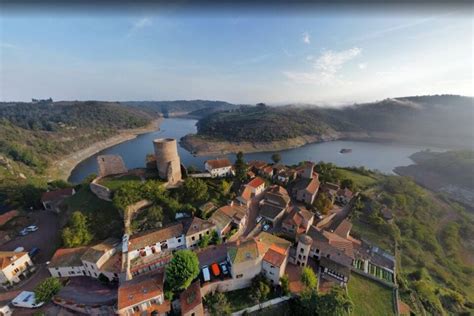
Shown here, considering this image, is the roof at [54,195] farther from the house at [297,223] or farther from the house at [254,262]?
the house at [297,223]

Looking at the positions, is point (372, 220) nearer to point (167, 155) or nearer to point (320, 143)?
point (167, 155)

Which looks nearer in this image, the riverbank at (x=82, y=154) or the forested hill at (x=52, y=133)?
the forested hill at (x=52, y=133)

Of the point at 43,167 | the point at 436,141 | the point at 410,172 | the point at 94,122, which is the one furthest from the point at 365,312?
the point at 94,122

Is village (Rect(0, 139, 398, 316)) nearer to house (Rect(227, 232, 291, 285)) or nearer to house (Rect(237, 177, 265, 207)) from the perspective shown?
house (Rect(227, 232, 291, 285))

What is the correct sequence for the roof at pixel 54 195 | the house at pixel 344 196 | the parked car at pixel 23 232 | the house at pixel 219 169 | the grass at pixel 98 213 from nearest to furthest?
1. the grass at pixel 98 213
2. the parked car at pixel 23 232
3. the roof at pixel 54 195
4. the house at pixel 344 196
5. the house at pixel 219 169

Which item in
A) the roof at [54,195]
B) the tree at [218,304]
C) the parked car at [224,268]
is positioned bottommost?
the tree at [218,304]

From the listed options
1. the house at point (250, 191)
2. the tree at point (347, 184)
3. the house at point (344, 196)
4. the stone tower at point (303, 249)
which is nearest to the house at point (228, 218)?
the house at point (250, 191)

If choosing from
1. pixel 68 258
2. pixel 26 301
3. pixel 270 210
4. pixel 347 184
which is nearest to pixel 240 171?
pixel 270 210
